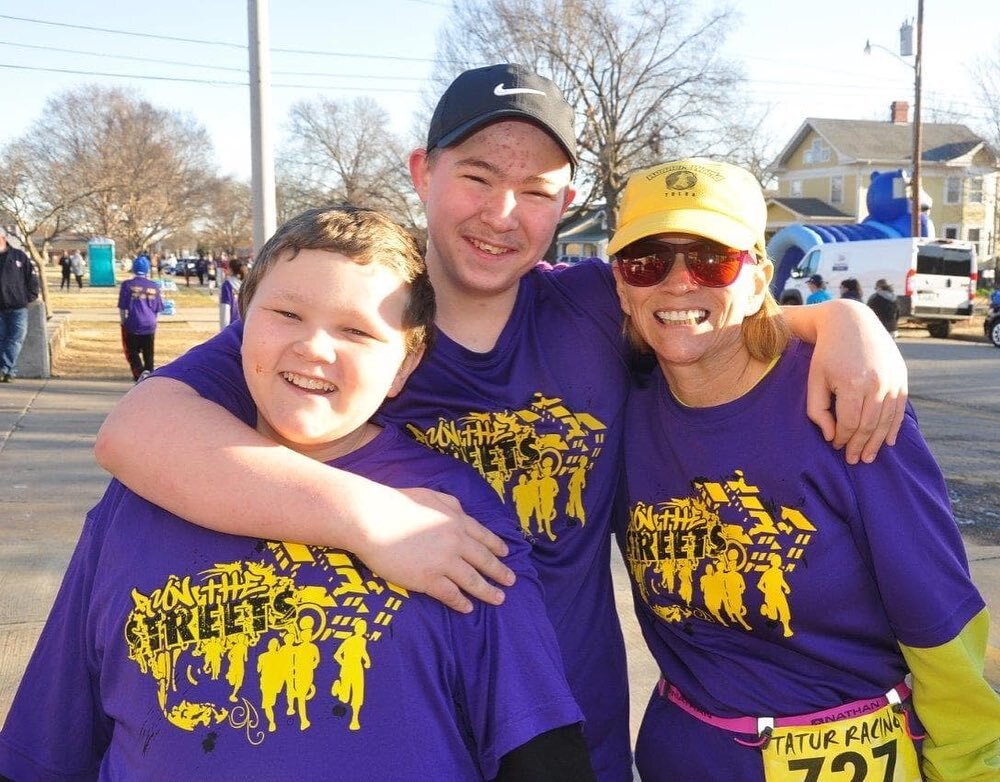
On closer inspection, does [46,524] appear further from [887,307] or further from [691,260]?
[887,307]

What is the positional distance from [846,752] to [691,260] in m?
1.01

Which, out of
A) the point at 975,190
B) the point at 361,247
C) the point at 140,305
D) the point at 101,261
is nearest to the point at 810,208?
the point at 975,190

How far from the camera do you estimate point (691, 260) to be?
1846 millimetres

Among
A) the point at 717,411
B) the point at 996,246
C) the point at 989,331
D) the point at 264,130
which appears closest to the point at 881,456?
the point at 717,411

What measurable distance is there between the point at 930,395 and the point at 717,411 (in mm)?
12008

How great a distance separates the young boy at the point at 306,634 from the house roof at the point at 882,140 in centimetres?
5351

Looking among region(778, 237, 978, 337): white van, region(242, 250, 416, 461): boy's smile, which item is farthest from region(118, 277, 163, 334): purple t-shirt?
region(778, 237, 978, 337): white van

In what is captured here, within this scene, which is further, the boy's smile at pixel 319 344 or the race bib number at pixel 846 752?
the race bib number at pixel 846 752

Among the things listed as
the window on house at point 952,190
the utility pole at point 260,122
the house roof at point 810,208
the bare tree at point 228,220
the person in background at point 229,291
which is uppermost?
the bare tree at point 228,220

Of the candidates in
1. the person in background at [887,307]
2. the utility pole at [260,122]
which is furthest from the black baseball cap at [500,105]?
the person in background at [887,307]

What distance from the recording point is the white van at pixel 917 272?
2194 cm

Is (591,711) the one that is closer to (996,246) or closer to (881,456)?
(881,456)

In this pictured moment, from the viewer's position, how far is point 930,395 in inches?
491

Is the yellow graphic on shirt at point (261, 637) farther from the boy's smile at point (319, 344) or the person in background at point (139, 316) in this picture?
the person in background at point (139, 316)
